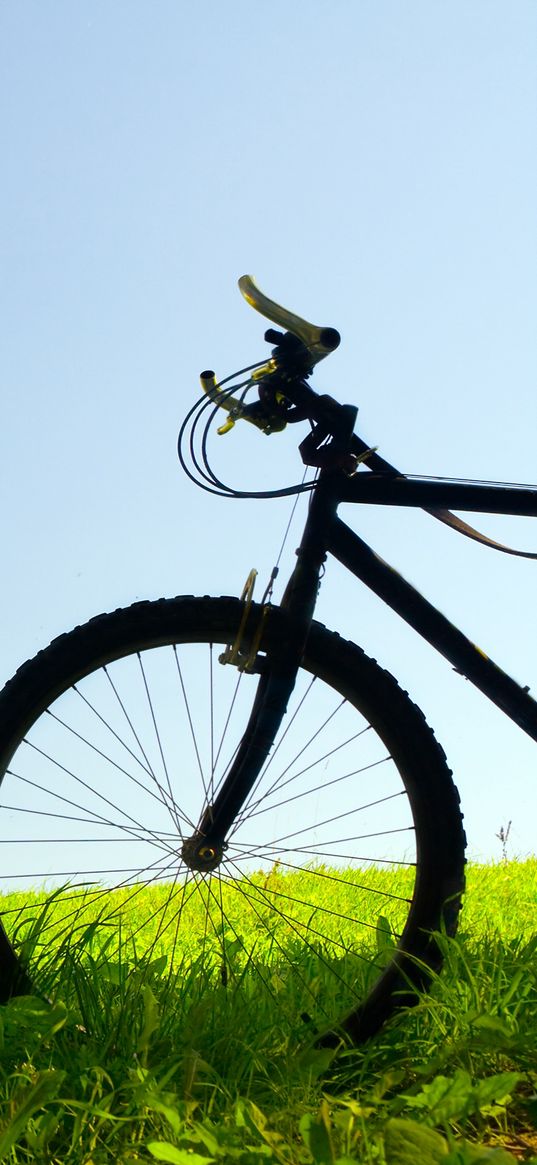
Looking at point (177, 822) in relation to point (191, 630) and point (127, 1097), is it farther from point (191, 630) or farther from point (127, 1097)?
point (127, 1097)

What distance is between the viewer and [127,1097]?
2391mm

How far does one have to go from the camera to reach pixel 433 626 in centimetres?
292

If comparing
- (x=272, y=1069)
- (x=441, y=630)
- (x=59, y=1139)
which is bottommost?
(x=59, y=1139)

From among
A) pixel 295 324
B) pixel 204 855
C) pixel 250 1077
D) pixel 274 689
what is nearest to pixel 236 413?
pixel 295 324

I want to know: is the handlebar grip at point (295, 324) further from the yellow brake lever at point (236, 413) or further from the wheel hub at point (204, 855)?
the wheel hub at point (204, 855)

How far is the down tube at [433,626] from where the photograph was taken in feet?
9.39

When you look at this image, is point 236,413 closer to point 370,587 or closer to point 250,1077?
point 370,587

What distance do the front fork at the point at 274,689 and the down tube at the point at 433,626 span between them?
6 cm

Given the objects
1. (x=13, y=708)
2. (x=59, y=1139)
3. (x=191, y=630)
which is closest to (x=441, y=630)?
(x=191, y=630)

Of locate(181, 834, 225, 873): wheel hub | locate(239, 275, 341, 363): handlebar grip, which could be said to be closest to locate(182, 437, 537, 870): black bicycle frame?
locate(181, 834, 225, 873): wheel hub

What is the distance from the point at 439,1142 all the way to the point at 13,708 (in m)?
1.36

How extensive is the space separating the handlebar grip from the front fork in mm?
315

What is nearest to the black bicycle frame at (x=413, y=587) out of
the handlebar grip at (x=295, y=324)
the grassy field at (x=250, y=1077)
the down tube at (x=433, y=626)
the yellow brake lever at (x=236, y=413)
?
the down tube at (x=433, y=626)

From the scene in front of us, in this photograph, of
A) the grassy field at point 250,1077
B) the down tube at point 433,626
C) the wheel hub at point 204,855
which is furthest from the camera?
the down tube at point 433,626
